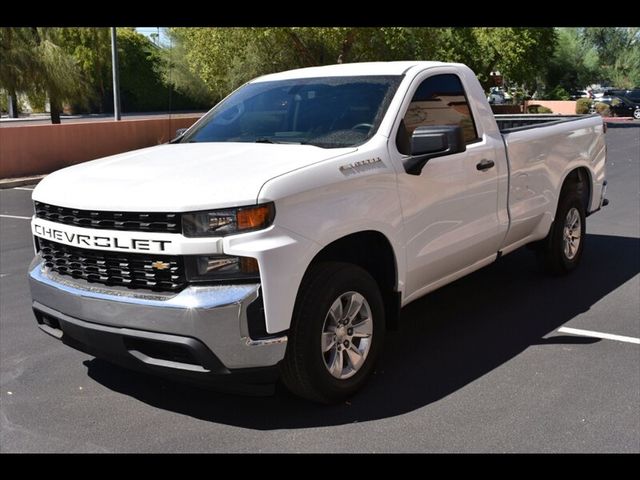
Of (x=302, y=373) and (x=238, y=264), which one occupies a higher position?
(x=238, y=264)

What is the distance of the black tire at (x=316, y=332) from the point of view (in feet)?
12.3

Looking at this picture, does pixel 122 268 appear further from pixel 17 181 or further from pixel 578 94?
pixel 578 94

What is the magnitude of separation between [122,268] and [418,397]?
188 cm

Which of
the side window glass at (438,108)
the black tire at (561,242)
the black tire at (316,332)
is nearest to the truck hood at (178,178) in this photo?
the black tire at (316,332)

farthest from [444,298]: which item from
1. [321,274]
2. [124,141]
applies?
[124,141]

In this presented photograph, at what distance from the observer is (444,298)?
6285 mm

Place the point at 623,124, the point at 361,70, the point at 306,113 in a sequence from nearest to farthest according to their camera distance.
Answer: the point at 306,113 → the point at 361,70 → the point at 623,124

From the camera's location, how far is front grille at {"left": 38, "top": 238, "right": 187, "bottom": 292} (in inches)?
141

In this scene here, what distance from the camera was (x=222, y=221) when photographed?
3.52 m

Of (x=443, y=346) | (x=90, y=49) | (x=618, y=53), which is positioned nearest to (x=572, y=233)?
(x=443, y=346)

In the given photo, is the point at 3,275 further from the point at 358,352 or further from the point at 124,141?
the point at 124,141

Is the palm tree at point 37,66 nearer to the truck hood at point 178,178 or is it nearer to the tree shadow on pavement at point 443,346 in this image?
the tree shadow on pavement at point 443,346

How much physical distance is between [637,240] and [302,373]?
623cm

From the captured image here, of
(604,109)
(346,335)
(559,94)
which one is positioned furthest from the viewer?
(559,94)
